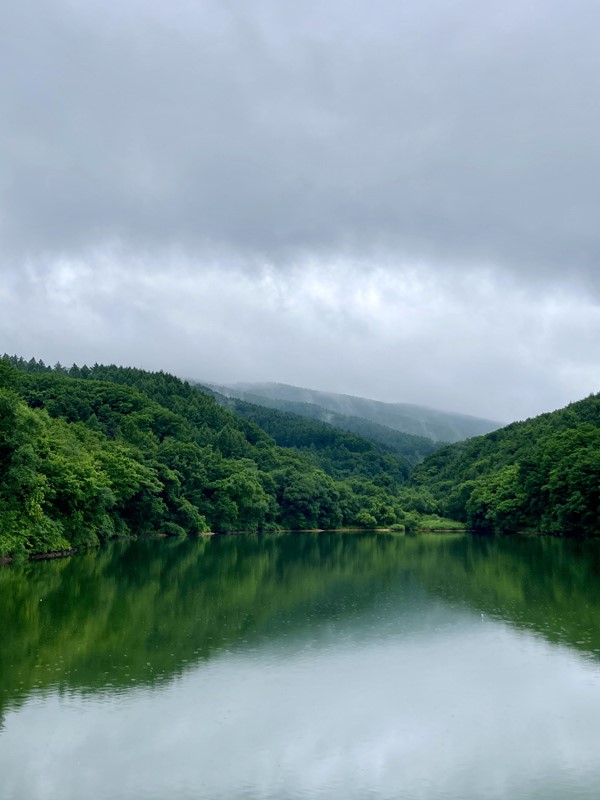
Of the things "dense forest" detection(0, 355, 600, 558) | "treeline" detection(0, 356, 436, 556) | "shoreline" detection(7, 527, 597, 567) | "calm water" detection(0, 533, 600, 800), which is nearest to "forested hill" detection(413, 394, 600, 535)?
"dense forest" detection(0, 355, 600, 558)

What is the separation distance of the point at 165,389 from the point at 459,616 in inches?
4347

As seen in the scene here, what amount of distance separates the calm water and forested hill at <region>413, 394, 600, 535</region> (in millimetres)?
47565

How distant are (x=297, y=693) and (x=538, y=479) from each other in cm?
7834

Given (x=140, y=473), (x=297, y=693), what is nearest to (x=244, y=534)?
(x=140, y=473)

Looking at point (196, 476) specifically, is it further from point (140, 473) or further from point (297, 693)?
point (297, 693)

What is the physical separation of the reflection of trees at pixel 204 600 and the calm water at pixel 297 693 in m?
0.14

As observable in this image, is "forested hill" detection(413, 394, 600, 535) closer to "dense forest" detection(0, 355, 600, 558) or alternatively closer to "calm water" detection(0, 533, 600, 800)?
"dense forest" detection(0, 355, 600, 558)

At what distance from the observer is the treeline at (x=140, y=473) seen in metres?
46.5

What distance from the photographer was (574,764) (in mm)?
13109

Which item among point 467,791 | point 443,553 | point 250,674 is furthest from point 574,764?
point 443,553

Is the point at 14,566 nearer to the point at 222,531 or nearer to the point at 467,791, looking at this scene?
the point at 467,791

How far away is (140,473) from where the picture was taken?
7712 cm

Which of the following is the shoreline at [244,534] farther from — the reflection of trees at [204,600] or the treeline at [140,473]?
the reflection of trees at [204,600]

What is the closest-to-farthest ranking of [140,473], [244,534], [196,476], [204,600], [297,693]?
[297,693], [204,600], [140,473], [196,476], [244,534]
